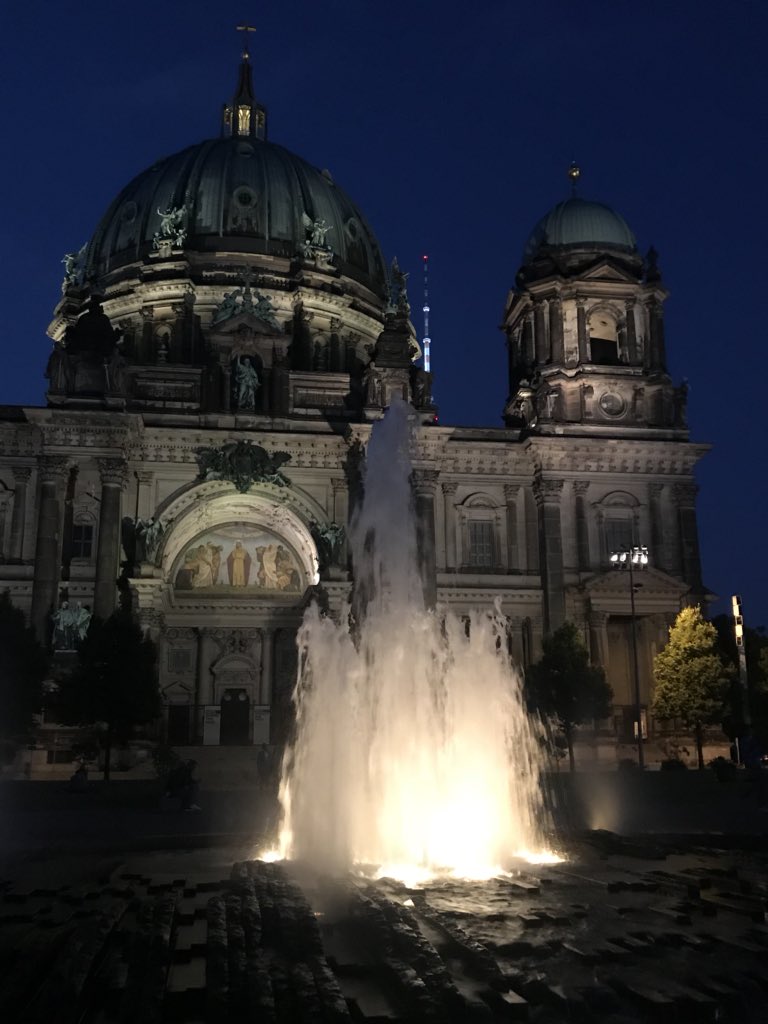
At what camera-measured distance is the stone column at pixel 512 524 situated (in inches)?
1932

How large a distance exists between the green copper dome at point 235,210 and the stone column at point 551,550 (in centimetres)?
2180

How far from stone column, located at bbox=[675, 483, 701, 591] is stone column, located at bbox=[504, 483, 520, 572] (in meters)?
7.98

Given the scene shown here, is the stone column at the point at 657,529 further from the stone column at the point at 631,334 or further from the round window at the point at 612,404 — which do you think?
the stone column at the point at 631,334

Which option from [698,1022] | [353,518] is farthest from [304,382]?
[698,1022]

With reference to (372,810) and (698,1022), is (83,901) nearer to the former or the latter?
(372,810)

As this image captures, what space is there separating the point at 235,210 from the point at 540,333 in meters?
21.5

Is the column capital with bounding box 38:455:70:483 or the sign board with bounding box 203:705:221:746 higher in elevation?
the column capital with bounding box 38:455:70:483

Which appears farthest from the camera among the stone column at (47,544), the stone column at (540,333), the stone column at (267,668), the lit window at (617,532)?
the stone column at (540,333)

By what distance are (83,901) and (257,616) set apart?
3653cm

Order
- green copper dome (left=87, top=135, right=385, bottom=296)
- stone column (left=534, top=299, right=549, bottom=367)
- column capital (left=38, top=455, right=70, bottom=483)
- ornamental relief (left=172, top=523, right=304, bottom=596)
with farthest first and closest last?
green copper dome (left=87, top=135, right=385, bottom=296) → stone column (left=534, top=299, right=549, bottom=367) → ornamental relief (left=172, top=523, right=304, bottom=596) → column capital (left=38, top=455, right=70, bottom=483)

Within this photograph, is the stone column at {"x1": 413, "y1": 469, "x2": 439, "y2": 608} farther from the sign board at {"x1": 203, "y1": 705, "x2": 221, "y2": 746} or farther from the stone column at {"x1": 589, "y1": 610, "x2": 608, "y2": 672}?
the sign board at {"x1": 203, "y1": 705, "x2": 221, "y2": 746}

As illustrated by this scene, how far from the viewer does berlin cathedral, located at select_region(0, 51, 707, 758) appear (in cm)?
4566

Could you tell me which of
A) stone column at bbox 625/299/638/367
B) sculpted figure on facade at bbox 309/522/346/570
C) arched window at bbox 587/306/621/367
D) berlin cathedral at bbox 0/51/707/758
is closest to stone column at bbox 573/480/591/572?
berlin cathedral at bbox 0/51/707/758

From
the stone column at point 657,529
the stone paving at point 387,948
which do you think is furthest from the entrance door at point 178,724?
the stone paving at point 387,948
